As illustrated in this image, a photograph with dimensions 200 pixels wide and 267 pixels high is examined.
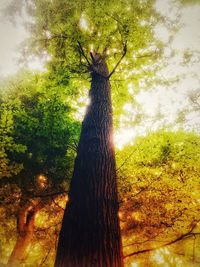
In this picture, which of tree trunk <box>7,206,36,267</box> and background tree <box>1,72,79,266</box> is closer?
background tree <box>1,72,79,266</box>

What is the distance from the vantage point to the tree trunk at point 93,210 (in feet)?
9.89

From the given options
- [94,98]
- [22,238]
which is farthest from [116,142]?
[22,238]

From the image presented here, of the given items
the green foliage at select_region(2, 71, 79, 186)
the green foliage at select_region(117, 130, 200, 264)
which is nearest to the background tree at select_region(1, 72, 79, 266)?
the green foliage at select_region(2, 71, 79, 186)

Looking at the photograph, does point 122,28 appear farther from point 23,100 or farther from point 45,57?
point 23,100

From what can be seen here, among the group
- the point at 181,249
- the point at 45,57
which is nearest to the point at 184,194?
the point at 45,57

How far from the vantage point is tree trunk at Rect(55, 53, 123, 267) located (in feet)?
9.89

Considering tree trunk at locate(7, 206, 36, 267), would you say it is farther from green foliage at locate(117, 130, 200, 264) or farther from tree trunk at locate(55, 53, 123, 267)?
tree trunk at locate(55, 53, 123, 267)

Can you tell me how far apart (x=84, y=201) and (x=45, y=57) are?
5567 mm

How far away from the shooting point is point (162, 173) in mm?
5477

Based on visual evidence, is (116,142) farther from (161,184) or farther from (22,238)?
(22,238)

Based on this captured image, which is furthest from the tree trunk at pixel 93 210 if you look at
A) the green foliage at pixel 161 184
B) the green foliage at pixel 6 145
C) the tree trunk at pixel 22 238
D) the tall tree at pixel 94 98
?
the tree trunk at pixel 22 238

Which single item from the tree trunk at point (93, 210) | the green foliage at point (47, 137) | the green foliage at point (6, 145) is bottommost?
the tree trunk at point (93, 210)

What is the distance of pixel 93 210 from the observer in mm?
3365

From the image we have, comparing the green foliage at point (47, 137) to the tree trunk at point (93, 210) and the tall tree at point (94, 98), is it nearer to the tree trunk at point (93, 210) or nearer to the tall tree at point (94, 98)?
the tall tree at point (94, 98)
